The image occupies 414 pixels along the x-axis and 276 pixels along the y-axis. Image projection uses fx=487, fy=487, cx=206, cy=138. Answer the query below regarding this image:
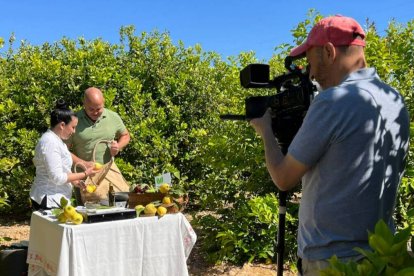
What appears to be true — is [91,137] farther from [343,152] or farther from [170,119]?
[343,152]

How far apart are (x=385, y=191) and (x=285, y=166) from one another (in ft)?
1.16

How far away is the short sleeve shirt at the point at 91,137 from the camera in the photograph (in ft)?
16.6

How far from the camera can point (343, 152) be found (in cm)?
160

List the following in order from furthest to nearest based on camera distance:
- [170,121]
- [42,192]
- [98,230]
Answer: [170,121]
[42,192]
[98,230]

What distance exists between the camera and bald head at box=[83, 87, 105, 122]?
508 centimetres

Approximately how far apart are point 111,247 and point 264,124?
6.10 feet

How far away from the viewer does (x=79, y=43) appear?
7.84 m

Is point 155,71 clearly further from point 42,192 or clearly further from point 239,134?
point 42,192

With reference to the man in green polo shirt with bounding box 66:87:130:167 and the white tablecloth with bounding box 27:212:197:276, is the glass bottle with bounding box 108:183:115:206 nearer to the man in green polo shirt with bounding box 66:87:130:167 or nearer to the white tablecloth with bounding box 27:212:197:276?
the white tablecloth with bounding box 27:212:197:276

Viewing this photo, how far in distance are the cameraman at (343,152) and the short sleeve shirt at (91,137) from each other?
3.62m

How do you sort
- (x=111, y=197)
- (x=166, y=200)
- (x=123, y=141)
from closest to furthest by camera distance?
(x=166, y=200) < (x=111, y=197) < (x=123, y=141)

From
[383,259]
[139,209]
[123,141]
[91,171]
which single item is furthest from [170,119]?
[383,259]

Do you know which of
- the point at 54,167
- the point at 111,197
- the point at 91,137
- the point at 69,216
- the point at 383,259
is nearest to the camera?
the point at 383,259

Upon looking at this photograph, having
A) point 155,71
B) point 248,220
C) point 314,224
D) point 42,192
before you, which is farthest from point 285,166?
point 155,71
